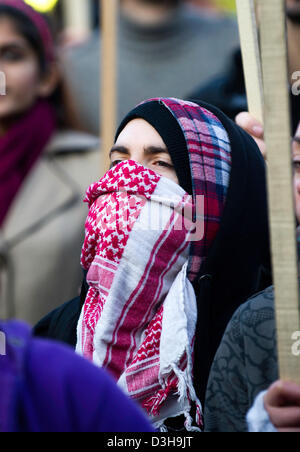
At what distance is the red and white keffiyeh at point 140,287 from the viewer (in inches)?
88.3

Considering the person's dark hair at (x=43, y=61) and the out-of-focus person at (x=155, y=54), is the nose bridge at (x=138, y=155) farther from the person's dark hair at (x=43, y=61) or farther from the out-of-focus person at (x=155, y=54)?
the out-of-focus person at (x=155, y=54)

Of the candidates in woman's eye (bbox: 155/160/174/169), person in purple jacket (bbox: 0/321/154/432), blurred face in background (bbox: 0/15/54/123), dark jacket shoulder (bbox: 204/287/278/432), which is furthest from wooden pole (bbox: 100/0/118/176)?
person in purple jacket (bbox: 0/321/154/432)

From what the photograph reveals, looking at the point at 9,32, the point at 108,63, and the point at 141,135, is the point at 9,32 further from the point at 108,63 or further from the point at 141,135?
the point at 141,135

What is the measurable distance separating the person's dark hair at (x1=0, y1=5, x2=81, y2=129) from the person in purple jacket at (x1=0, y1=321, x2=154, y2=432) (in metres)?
2.78

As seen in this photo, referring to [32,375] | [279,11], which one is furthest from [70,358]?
[279,11]

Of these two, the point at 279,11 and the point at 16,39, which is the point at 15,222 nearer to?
the point at 16,39

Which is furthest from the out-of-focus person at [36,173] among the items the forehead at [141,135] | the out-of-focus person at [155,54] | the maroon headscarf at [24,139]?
the forehead at [141,135]

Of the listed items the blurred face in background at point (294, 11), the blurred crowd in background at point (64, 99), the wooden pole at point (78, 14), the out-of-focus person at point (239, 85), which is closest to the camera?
the out-of-focus person at point (239, 85)

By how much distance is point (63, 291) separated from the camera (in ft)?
12.6

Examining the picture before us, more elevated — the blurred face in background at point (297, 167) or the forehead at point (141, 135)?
the forehead at point (141, 135)

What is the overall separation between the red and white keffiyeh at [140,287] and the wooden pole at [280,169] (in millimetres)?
576

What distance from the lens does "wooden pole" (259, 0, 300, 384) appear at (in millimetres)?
1662

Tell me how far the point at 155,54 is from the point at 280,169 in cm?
301

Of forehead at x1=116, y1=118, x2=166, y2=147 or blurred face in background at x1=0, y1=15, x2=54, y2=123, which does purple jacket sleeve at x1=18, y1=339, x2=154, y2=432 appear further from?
blurred face in background at x1=0, y1=15, x2=54, y2=123
